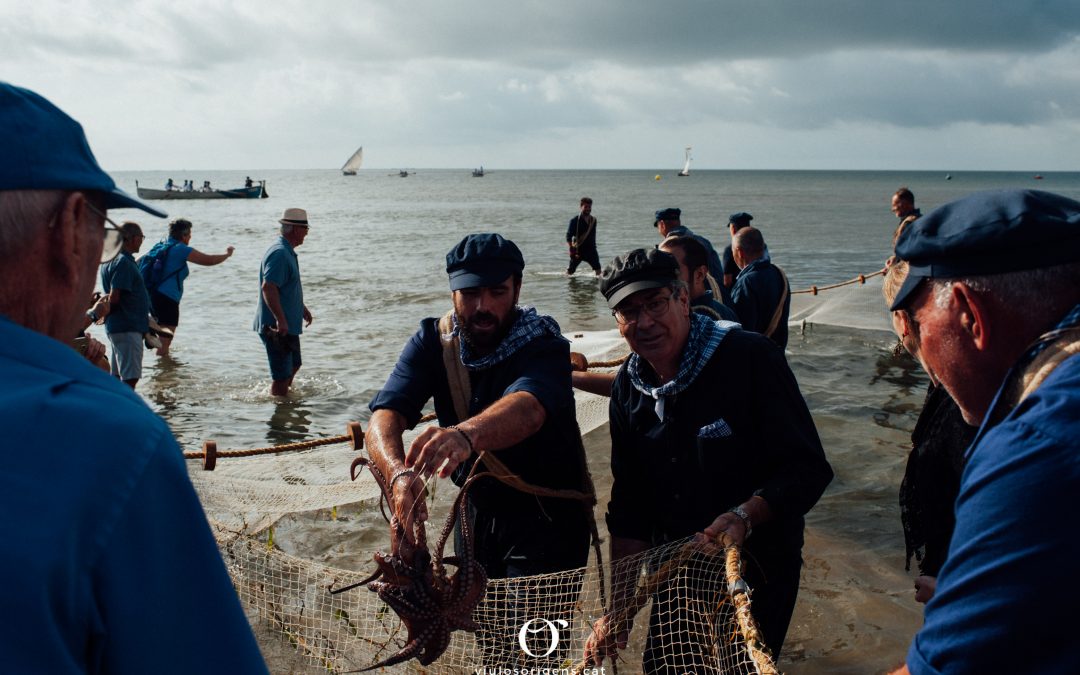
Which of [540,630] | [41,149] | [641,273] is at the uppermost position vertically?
[41,149]

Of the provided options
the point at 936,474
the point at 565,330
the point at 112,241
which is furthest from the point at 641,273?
the point at 565,330

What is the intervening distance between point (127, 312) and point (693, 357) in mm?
6958

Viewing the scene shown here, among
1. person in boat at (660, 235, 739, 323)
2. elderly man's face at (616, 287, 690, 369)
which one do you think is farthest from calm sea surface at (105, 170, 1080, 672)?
elderly man's face at (616, 287, 690, 369)

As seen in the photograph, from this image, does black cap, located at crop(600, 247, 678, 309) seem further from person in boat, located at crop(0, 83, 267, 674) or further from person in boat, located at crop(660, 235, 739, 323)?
person in boat, located at crop(0, 83, 267, 674)

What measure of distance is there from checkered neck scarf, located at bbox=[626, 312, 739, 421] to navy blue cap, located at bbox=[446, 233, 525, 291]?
25.9 inches

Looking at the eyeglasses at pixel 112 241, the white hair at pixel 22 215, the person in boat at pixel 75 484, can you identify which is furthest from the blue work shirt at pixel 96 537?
the eyeglasses at pixel 112 241

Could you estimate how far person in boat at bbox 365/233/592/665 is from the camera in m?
2.84

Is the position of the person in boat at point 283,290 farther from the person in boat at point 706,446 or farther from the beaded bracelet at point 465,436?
the beaded bracelet at point 465,436

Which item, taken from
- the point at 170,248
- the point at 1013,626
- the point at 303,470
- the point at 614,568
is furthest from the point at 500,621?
the point at 170,248

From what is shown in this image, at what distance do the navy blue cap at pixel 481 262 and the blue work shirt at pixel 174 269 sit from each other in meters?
7.98

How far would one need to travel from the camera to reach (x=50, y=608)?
863 mm

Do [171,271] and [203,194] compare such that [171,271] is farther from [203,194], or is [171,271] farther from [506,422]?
[203,194]

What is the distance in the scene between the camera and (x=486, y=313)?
9.76ft

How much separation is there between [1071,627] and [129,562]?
122cm
